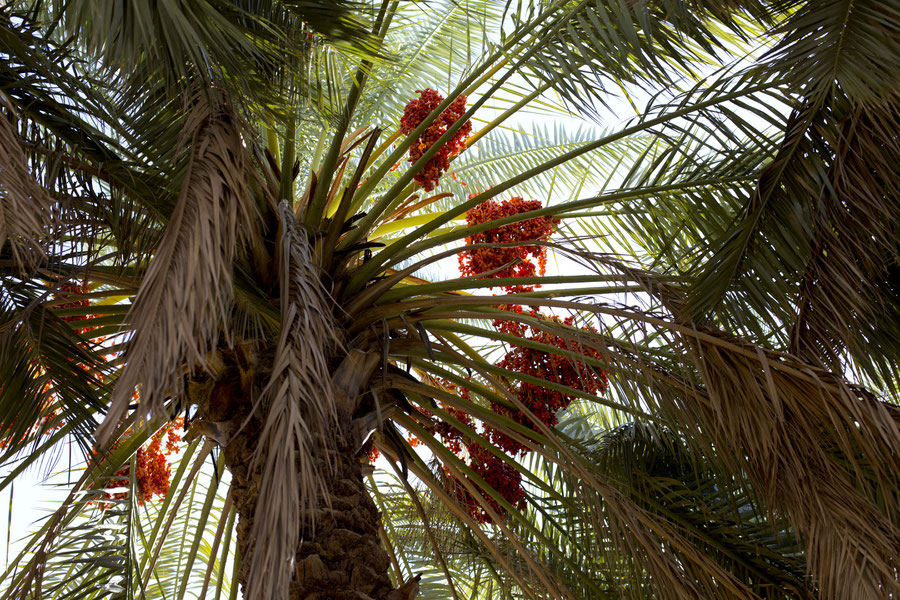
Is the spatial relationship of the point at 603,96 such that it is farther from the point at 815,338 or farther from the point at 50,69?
the point at 50,69

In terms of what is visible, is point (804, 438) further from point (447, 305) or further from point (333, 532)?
point (333, 532)

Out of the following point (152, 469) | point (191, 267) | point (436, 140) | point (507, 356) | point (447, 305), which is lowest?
point (152, 469)

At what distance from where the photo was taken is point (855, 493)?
9.66 feet

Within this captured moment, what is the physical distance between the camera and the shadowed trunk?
325 centimetres

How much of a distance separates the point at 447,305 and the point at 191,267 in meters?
1.65

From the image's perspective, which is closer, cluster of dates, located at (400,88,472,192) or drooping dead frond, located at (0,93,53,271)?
drooping dead frond, located at (0,93,53,271)

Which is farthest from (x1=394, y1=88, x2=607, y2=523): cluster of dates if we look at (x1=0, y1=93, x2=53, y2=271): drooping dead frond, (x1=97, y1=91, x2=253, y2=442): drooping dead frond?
(x1=0, y1=93, x2=53, y2=271): drooping dead frond

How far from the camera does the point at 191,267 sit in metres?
2.31

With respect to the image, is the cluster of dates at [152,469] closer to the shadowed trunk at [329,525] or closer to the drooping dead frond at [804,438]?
the shadowed trunk at [329,525]

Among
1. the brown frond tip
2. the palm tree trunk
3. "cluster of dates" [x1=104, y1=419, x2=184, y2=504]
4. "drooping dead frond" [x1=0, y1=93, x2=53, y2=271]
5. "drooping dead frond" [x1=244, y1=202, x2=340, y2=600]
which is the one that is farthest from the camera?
"cluster of dates" [x1=104, y1=419, x2=184, y2=504]

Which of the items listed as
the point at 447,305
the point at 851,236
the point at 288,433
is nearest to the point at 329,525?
the point at 447,305

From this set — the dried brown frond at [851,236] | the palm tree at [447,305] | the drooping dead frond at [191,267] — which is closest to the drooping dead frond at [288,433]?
the palm tree at [447,305]

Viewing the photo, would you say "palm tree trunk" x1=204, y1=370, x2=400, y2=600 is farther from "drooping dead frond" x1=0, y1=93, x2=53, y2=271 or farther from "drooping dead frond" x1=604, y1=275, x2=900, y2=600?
"drooping dead frond" x1=604, y1=275, x2=900, y2=600

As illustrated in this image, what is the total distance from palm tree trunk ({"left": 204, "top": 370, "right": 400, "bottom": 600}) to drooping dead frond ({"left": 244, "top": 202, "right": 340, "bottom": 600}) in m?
0.82
